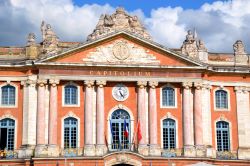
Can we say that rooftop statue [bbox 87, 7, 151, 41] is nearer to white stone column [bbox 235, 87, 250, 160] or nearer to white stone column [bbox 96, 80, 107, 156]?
white stone column [bbox 96, 80, 107, 156]

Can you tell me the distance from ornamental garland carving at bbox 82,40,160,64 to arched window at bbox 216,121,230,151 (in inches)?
310

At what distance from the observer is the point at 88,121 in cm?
4381

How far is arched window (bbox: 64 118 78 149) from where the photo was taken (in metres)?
43.9

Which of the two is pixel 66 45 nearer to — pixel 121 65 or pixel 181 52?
pixel 121 65

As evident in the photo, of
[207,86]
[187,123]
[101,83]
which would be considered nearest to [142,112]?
[187,123]

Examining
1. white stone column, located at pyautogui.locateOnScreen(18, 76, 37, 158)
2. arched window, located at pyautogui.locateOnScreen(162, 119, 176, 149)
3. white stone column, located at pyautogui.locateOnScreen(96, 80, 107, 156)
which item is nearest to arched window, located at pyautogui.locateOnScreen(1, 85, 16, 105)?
white stone column, located at pyautogui.locateOnScreen(18, 76, 37, 158)

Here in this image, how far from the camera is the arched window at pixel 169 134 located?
45062 mm

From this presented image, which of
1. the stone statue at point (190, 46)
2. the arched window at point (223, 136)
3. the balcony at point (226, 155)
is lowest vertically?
the balcony at point (226, 155)

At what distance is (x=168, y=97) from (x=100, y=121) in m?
6.31

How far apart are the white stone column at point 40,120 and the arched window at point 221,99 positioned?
592 inches

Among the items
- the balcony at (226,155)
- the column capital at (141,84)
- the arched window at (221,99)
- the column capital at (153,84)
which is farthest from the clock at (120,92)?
the balcony at (226,155)

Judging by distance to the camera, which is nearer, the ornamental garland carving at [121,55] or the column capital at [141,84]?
the ornamental garland carving at [121,55]

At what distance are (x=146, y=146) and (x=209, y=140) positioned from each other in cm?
569

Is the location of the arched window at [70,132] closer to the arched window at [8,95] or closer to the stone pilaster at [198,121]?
the arched window at [8,95]
